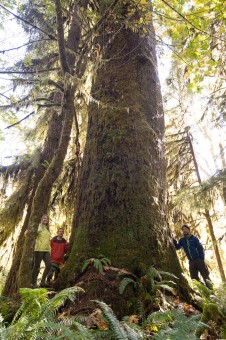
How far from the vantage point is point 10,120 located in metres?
8.98

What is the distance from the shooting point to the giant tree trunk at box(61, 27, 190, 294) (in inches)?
148

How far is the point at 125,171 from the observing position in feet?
14.1

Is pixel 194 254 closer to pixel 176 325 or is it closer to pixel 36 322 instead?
pixel 176 325

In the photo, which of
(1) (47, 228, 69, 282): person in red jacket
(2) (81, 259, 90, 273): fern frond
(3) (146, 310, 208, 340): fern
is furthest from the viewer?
(1) (47, 228, 69, 282): person in red jacket

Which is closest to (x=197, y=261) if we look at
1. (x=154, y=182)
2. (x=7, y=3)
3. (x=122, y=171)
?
(x=154, y=182)

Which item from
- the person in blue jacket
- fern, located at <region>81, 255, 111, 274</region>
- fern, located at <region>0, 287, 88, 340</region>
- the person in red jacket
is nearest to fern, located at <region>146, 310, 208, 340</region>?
fern, located at <region>0, 287, 88, 340</region>

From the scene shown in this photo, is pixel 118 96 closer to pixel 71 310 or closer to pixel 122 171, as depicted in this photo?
pixel 122 171

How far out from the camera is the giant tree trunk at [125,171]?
377cm

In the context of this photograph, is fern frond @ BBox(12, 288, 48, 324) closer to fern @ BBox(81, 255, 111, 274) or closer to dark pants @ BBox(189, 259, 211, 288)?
fern @ BBox(81, 255, 111, 274)

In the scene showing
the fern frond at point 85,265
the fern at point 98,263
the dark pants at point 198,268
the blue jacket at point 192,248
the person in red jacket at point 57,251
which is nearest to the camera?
the fern at point 98,263

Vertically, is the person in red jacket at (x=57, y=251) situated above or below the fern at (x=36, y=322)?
above

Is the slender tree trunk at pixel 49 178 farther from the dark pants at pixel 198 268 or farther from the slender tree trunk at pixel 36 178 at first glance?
the dark pants at pixel 198 268

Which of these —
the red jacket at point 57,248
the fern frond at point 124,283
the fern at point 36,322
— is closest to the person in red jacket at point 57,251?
the red jacket at point 57,248

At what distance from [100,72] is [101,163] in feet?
6.91
